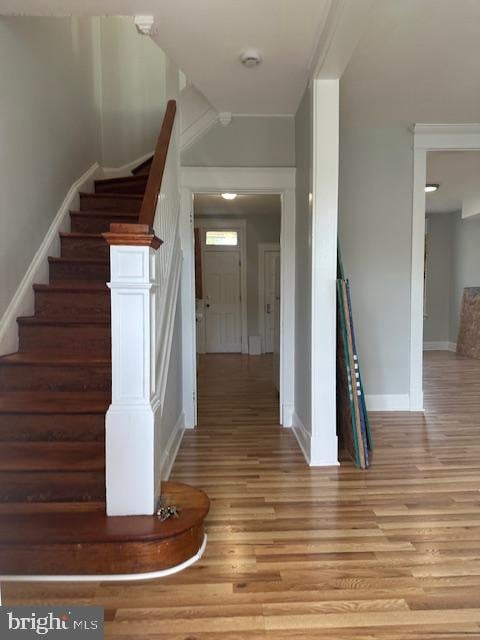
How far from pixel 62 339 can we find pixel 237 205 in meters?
4.70

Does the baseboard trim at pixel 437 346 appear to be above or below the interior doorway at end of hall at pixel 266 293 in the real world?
below

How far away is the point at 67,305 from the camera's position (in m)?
2.60

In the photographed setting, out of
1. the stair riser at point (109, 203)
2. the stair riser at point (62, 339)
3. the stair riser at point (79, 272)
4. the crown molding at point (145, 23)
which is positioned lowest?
the stair riser at point (62, 339)

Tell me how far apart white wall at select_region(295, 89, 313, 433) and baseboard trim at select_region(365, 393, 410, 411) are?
892mm

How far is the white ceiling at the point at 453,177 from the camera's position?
4441 mm

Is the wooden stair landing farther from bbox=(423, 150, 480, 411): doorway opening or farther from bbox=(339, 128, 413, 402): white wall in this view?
bbox=(423, 150, 480, 411): doorway opening

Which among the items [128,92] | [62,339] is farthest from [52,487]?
[128,92]

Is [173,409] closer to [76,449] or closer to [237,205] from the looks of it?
[76,449]

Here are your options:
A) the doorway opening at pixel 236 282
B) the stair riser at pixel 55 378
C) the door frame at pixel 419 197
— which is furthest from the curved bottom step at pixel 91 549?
the doorway opening at pixel 236 282

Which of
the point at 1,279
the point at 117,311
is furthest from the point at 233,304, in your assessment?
the point at 117,311

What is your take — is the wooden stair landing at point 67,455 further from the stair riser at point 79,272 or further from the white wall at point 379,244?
the white wall at point 379,244

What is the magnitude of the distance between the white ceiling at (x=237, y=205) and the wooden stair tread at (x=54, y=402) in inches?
163

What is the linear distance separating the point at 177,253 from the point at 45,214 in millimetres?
961

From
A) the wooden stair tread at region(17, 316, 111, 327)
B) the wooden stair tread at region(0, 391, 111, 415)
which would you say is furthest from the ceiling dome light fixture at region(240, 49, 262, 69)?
the wooden stair tread at region(0, 391, 111, 415)
